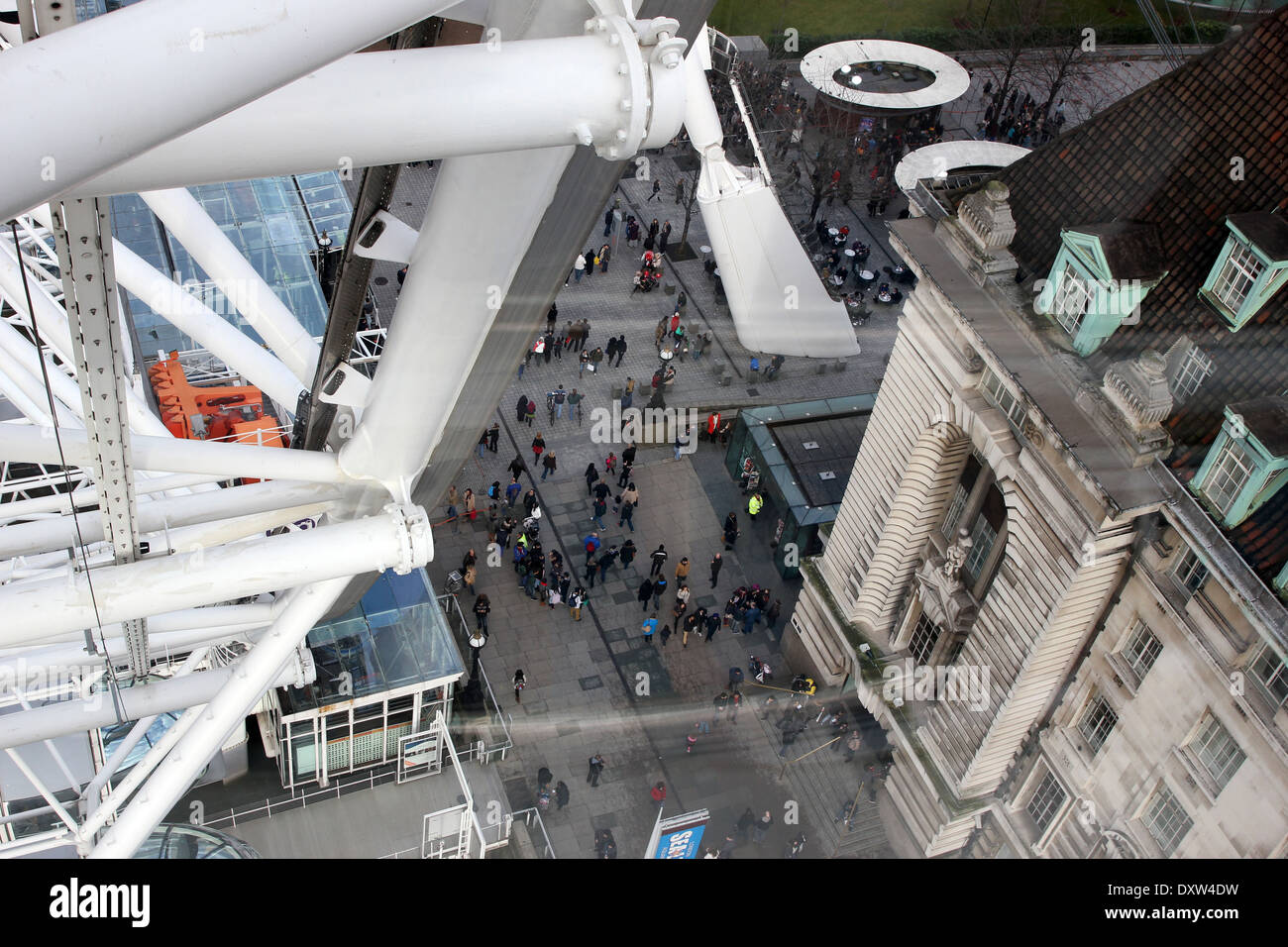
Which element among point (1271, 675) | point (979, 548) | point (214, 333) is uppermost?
point (979, 548)

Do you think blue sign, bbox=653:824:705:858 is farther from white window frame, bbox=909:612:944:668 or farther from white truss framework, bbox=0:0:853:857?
white window frame, bbox=909:612:944:668

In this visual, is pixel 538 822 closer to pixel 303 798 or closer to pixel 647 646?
pixel 303 798

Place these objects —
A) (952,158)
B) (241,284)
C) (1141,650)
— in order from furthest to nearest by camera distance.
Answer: (952,158) → (1141,650) → (241,284)

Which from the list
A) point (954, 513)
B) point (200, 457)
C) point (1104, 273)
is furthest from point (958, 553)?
point (200, 457)

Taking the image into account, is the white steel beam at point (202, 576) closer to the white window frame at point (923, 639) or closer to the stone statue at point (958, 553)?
the stone statue at point (958, 553)

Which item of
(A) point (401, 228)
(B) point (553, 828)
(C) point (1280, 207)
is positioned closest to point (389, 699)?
(B) point (553, 828)

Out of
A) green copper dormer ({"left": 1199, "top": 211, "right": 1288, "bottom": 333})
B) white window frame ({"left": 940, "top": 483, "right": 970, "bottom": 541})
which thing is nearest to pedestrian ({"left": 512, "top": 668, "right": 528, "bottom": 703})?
white window frame ({"left": 940, "top": 483, "right": 970, "bottom": 541})
